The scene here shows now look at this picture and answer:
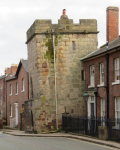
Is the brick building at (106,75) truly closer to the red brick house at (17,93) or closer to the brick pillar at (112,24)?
the brick pillar at (112,24)

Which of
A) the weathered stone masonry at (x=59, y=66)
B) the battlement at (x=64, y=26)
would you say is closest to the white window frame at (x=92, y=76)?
the weathered stone masonry at (x=59, y=66)

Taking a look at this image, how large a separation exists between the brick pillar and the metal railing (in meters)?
6.70

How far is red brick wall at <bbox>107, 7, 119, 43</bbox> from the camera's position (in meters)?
23.1

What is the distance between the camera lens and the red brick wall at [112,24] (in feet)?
75.8

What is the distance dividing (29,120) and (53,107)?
255 centimetres

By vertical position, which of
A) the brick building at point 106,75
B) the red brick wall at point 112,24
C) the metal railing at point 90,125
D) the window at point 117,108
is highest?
the red brick wall at point 112,24

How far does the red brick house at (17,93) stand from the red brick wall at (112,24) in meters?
12.7

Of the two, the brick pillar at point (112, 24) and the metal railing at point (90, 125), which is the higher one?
the brick pillar at point (112, 24)

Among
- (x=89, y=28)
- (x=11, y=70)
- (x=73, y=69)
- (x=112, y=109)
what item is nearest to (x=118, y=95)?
(x=112, y=109)

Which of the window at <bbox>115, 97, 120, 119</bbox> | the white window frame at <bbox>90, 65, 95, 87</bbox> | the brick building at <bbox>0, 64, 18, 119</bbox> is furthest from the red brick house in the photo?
the window at <bbox>115, 97, 120, 119</bbox>

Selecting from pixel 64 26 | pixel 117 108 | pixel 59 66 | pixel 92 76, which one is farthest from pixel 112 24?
pixel 117 108

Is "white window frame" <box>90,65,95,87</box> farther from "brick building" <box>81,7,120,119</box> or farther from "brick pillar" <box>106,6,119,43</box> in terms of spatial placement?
"brick pillar" <box>106,6,119,43</box>

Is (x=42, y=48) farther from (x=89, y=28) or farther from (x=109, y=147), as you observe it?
(x=109, y=147)

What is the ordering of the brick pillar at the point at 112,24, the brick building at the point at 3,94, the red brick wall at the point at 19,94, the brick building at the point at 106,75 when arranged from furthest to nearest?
1. the brick building at the point at 3,94
2. the red brick wall at the point at 19,94
3. the brick pillar at the point at 112,24
4. the brick building at the point at 106,75
